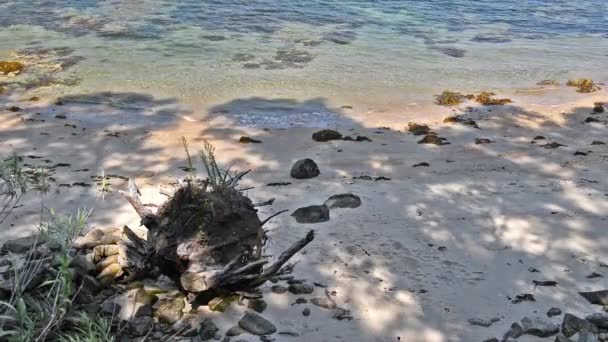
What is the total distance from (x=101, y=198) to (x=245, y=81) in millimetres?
6111

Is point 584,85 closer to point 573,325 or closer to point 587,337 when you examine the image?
point 573,325

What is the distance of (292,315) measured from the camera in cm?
387

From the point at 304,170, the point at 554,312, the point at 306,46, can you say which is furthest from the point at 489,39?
the point at 554,312

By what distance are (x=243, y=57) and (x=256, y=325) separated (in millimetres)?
10063

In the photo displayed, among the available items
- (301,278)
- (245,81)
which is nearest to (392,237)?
(301,278)

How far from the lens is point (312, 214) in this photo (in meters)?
5.37

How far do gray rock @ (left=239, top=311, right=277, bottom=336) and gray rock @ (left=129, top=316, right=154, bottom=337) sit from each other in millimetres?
558

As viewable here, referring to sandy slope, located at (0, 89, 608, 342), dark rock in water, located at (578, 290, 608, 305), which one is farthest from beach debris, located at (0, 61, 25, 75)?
dark rock in water, located at (578, 290, 608, 305)

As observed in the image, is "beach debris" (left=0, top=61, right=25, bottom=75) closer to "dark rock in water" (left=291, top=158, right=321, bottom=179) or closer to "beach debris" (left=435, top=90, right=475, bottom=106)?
"dark rock in water" (left=291, top=158, right=321, bottom=179)

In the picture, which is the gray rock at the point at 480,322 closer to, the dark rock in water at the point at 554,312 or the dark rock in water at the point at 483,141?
the dark rock in water at the point at 554,312

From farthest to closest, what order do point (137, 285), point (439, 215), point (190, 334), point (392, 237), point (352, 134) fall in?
point (352, 134) → point (439, 215) → point (392, 237) → point (137, 285) → point (190, 334)

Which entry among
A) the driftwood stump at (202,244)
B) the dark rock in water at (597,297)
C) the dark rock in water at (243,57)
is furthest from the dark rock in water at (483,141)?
the dark rock in water at (243,57)

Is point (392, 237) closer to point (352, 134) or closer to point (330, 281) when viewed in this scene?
point (330, 281)

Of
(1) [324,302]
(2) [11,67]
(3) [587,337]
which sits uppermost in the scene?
(3) [587,337]
